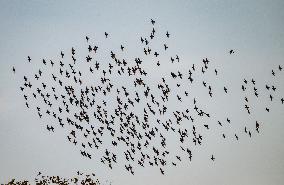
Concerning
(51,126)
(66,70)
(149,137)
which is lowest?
(149,137)

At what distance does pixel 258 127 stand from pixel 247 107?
173 cm

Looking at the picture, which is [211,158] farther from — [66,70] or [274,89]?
[66,70]

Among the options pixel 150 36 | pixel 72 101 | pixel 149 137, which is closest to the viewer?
pixel 150 36

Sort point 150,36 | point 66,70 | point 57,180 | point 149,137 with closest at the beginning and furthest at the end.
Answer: point 150,36
point 66,70
point 149,137
point 57,180

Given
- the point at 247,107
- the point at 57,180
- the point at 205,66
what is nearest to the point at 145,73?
the point at 205,66

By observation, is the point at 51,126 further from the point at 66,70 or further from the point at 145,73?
the point at 145,73

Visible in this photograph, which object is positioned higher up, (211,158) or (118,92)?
(118,92)

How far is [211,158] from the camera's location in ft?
77.4

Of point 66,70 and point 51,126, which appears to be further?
point 51,126

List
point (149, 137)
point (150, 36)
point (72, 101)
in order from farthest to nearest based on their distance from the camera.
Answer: point (149, 137)
point (72, 101)
point (150, 36)

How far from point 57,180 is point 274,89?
2632cm

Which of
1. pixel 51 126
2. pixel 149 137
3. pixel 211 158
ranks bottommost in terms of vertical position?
pixel 211 158

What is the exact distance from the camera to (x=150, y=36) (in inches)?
788

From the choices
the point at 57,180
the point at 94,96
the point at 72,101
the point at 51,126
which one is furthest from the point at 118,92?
the point at 57,180
